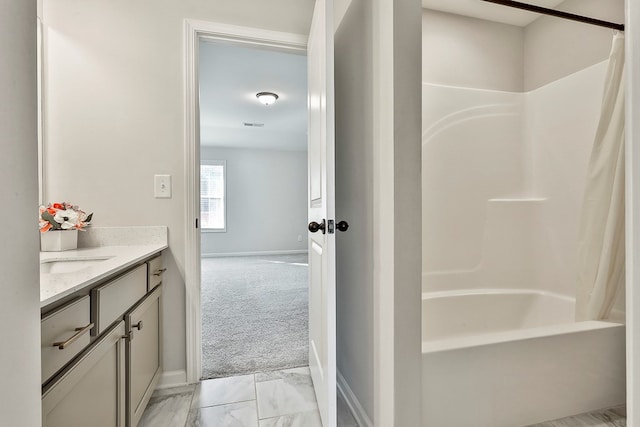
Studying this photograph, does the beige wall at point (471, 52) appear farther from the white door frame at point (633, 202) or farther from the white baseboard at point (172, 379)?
the white baseboard at point (172, 379)

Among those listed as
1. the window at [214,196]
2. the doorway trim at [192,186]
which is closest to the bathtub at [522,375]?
the doorway trim at [192,186]

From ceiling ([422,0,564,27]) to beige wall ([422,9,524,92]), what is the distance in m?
0.03

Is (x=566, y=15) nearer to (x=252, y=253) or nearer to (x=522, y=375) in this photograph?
(x=522, y=375)

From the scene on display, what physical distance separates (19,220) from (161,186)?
1521 mm

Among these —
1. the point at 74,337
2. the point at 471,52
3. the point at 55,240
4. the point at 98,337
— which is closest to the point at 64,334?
the point at 74,337

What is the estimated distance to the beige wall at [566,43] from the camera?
1859mm

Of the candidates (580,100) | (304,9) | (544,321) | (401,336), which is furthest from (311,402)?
(580,100)

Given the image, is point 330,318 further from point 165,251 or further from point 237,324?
point 237,324

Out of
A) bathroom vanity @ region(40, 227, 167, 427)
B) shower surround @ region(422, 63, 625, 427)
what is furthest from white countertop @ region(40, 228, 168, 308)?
shower surround @ region(422, 63, 625, 427)

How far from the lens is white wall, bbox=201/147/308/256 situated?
21.9ft

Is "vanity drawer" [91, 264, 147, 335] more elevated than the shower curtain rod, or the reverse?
the shower curtain rod

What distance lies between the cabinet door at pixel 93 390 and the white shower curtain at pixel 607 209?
2195 mm

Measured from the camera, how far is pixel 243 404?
156 centimetres

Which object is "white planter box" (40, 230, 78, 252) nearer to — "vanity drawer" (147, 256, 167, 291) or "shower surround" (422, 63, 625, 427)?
"vanity drawer" (147, 256, 167, 291)
